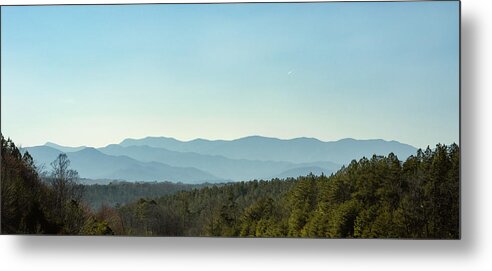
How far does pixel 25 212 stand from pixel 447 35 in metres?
2.54

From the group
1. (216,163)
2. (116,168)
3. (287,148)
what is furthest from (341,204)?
(116,168)

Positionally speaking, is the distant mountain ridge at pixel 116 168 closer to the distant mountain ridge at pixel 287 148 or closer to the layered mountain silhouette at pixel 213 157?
the layered mountain silhouette at pixel 213 157

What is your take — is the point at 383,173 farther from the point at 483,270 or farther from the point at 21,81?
the point at 21,81

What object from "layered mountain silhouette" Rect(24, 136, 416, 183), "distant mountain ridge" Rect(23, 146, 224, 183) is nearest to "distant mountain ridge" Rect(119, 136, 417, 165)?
"layered mountain silhouette" Rect(24, 136, 416, 183)

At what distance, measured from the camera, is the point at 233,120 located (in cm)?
498

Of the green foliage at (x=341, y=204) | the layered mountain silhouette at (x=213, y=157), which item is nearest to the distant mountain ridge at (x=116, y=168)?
the layered mountain silhouette at (x=213, y=157)

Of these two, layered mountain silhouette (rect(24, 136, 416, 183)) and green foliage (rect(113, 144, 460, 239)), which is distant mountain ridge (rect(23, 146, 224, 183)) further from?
green foliage (rect(113, 144, 460, 239))

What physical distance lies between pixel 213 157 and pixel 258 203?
359mm

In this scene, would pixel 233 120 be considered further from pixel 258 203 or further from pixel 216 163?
pixel 258 203

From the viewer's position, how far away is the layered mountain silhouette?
4887 mm

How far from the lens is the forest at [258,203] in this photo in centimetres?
481

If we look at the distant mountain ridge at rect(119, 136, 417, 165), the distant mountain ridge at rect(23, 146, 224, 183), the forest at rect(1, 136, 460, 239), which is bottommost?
the forest at rect(1, 136, 460, 239)

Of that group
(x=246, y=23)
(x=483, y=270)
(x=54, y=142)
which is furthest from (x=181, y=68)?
(x=483, y=270)

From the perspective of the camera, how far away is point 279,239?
4.99 m
